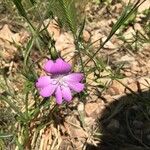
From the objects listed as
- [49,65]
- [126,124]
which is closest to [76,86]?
[49,65]

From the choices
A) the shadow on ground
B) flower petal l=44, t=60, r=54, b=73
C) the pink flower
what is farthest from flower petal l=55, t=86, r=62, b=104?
the shadow on ground

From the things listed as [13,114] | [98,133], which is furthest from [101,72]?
[13,114]

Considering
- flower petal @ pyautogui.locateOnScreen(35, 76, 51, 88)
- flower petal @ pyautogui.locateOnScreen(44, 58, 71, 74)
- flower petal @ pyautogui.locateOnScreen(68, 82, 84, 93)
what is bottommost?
flower petal @ pyautogui.locateOnScreen(68, 82, 84, 93)

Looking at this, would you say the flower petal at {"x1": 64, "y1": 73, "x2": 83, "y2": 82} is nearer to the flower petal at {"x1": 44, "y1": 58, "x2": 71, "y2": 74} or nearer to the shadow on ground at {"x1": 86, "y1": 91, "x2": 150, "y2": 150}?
the flower petal at {"x1": 44, "y1": 58, "x2": 71, "y2": 74}

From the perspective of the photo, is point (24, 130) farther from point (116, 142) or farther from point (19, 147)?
point (116, 142)

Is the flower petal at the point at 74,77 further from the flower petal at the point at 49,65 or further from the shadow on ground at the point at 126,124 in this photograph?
the shadow on ground at the point at 126,124

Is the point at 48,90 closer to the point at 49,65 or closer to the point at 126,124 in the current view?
the point at 49,65

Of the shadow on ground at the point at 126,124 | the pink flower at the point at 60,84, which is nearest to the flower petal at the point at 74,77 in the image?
the pink flower at the point at 60,84
